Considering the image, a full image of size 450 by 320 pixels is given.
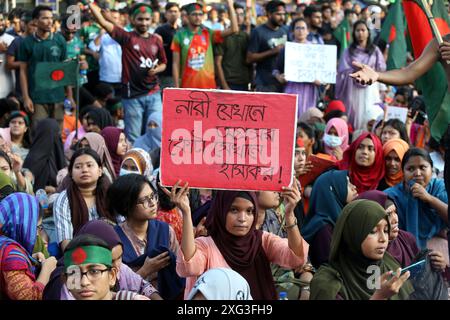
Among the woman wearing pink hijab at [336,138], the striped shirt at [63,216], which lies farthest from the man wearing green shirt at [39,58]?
the striped shirt at [63,216]

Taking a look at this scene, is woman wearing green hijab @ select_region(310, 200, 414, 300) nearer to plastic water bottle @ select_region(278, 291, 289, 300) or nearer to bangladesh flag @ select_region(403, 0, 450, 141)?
plastic water bottle @ select_region(278, 291, 289, 300)

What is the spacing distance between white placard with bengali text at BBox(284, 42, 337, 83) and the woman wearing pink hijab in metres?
2.33

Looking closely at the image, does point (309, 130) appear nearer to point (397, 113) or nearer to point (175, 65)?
point (397, 113)

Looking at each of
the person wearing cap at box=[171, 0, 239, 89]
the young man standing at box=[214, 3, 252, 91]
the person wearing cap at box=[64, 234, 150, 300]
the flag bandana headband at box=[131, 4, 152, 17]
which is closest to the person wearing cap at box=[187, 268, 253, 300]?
the person wearing cap at box=[64, 234, 150, 300]

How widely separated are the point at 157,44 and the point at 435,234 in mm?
5297

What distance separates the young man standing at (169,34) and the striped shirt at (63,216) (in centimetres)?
575

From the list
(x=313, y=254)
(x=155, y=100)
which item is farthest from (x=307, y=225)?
(x=155, y=100)

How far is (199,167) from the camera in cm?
595

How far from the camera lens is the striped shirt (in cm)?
749

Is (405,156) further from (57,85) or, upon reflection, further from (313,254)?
(57,85)

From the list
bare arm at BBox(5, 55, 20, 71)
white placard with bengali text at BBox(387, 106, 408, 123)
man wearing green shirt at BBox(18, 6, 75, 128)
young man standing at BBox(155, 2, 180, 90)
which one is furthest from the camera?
young man standing at BBox(155, 2, 180, 90)

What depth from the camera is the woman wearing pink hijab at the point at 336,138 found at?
10564 mm

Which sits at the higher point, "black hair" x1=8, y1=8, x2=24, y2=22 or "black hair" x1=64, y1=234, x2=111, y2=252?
"black hair" x1=8, y1=8, x2=24, y2=22

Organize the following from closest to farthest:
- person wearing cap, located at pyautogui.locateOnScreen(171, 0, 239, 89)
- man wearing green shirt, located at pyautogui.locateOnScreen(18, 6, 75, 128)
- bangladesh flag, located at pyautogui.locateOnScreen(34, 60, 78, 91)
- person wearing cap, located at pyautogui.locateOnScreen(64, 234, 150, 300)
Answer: person wearing cap, located at pyautogui.locateOnScreen(64, 234, 150, 300), bangladesh flag, located at pyautogui.locateOnScreen(34, 60, 78, 91), man wearing green shirt, located at pyautogui.locateOnScreen(18, 6, 75, 128), person wearing cap, located at pyautogui.locateOnScreen(171, 0, 239, 89)
